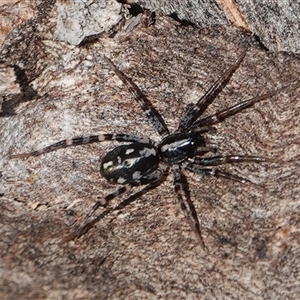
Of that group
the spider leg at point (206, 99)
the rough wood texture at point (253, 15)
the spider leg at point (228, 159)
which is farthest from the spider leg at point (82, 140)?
the rough wood texture at point (253, 15)

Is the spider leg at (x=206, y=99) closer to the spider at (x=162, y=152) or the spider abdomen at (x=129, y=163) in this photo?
the spider at (x=162, y=152)

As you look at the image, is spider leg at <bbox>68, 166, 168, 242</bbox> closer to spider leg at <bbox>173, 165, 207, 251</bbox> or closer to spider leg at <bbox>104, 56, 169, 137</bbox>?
spider leg at <bbox>173, 165, 207, 251</bbox>

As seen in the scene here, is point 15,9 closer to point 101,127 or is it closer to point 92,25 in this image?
point 92,25

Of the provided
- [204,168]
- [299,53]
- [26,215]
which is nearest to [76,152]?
[26,215]

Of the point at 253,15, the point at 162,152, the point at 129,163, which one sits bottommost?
the point at 162,152

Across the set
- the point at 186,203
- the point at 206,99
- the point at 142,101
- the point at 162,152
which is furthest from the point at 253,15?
the point at 186,203

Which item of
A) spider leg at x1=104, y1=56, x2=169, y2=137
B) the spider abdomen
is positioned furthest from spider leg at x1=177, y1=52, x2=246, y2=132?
the spider abdomen

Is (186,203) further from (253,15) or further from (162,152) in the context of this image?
(253,15)
